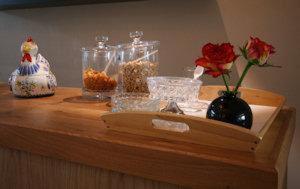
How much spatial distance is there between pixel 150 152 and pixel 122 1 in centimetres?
119

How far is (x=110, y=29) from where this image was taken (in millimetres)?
1686

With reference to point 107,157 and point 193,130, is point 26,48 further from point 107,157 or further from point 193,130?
point 193,130

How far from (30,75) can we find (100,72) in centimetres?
24

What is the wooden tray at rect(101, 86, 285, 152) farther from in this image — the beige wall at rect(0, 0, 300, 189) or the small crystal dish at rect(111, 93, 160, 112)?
the beige wall at rect(0, 0, 300, 189)

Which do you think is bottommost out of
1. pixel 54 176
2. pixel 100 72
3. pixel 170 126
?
pixel 54 176

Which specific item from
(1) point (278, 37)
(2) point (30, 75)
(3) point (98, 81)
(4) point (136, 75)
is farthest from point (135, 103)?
(1) point (278, 37)

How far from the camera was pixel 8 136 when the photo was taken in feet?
2.39

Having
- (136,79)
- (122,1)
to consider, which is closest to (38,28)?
(122,1)

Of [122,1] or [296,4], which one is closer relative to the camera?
[296,4]

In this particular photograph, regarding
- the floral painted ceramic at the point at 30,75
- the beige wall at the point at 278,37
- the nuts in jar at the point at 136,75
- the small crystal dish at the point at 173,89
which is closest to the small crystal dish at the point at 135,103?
the small crystal dish at the point at 173,89

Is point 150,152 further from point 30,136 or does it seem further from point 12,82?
point 12,82

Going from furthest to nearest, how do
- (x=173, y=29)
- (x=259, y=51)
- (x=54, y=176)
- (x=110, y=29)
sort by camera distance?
(x=110, y=29) → (x=173, y=29) → (x=54, y=176) → (x=259, y=51)

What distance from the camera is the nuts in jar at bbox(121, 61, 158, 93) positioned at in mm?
950

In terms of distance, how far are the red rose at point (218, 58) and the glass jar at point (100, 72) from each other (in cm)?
52
